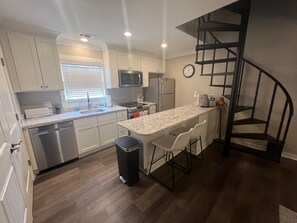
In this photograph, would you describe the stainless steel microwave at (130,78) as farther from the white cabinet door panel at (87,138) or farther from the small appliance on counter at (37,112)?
the small appliance on counter at (37,112)

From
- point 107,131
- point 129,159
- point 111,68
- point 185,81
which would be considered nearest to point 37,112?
point 107,131

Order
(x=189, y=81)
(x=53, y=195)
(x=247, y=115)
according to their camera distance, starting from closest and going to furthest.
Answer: (x=53, y=195) < (x=247, y=115) < (x=189, y=81)

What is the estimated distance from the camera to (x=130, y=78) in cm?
360

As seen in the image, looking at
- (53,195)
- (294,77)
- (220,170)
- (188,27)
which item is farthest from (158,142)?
(294,77)

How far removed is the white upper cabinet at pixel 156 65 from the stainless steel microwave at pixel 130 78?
642mm

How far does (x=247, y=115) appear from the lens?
2.87 meters

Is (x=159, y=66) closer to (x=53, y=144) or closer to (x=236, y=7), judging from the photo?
(x=236, y=7)

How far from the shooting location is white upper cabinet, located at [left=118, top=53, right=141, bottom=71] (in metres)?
3.39

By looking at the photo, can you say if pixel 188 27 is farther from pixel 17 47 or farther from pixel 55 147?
pixel 55 147

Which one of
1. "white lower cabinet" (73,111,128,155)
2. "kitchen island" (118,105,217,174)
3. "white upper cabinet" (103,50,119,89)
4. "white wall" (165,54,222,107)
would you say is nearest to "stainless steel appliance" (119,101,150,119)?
"white lower cabinet" (73,111,128,155)

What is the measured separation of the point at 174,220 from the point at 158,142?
0.90m

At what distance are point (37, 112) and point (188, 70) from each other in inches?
158

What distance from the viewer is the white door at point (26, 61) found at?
204 cm

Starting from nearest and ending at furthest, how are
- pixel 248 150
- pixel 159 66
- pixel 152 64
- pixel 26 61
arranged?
pixel 26 61 → pixel 248 150 → pixel 152 64 → pixel 159 66
